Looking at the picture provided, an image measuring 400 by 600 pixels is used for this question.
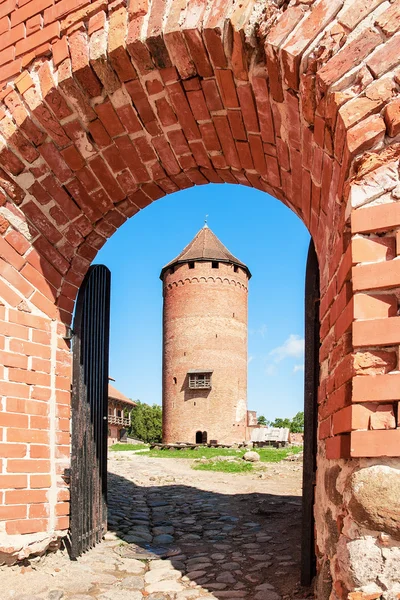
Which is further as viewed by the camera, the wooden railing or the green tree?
the green tree

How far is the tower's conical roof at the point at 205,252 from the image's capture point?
29.8 meters

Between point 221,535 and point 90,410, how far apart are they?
6.38ft

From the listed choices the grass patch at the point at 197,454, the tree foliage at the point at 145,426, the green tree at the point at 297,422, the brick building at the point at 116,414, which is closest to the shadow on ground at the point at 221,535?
the grass patch at the point at 197,454

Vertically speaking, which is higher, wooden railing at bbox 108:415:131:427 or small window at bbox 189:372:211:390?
small window at bbox 189:372:211:390

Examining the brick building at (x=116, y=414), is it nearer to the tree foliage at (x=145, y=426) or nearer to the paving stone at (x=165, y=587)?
the tree foliage at (x=145, y=426)

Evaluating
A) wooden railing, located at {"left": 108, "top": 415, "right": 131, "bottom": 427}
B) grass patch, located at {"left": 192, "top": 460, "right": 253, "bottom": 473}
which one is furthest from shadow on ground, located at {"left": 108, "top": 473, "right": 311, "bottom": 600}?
wooden railing, located at {"left": 108, "top": 415, "right": 131, "bottom": 427}

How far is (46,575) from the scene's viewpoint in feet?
12.0

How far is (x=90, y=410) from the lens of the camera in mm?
4680

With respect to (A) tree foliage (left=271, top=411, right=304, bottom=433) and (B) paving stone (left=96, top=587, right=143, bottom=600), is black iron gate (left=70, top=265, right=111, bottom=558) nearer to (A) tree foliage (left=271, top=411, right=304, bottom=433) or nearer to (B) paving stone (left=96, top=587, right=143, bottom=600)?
(B) paving stone (left=96, top=587, right=143, bottom=600)

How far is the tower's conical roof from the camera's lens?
2984 cm

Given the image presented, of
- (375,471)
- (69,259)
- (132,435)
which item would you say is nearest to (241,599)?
(375,471)

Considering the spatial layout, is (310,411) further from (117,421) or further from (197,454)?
(117,421)

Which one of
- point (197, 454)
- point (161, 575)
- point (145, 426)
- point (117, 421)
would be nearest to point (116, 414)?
point (117, 421)

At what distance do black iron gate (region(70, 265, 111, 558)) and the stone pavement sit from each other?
24 cm
